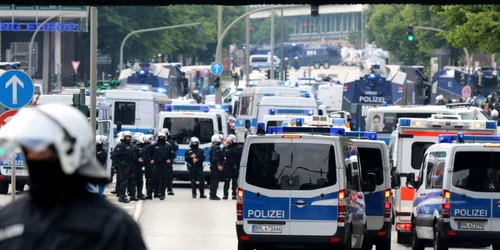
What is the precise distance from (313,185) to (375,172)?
3364 millimetres

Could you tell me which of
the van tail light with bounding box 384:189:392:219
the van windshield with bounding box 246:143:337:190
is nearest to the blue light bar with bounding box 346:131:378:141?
the van tail light with bounding box 384:189:392:219

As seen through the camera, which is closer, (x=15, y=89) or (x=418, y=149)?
(x=15, y=89)

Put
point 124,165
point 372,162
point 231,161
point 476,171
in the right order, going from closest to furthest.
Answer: point 476,171 → point 372,162 → point 124,165 → point 231,161

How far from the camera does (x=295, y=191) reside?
55.7 feet

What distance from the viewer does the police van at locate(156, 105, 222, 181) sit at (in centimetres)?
3431

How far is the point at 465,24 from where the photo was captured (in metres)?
33.8

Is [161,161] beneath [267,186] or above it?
beneath

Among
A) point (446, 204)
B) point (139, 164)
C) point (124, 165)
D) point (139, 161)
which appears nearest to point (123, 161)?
point (124, 165)

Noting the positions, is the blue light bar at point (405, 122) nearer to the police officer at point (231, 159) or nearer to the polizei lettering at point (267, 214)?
the polizei lettering at point (267, 214)

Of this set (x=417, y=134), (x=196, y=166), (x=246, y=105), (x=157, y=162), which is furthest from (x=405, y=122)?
(x=246, y=105)

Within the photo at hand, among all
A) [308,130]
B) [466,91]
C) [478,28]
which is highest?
[478,28]

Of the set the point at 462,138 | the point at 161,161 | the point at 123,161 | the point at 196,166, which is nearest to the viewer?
the point at 462,138

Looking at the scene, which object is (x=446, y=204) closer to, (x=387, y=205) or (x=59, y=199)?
(x=387, y=205)
